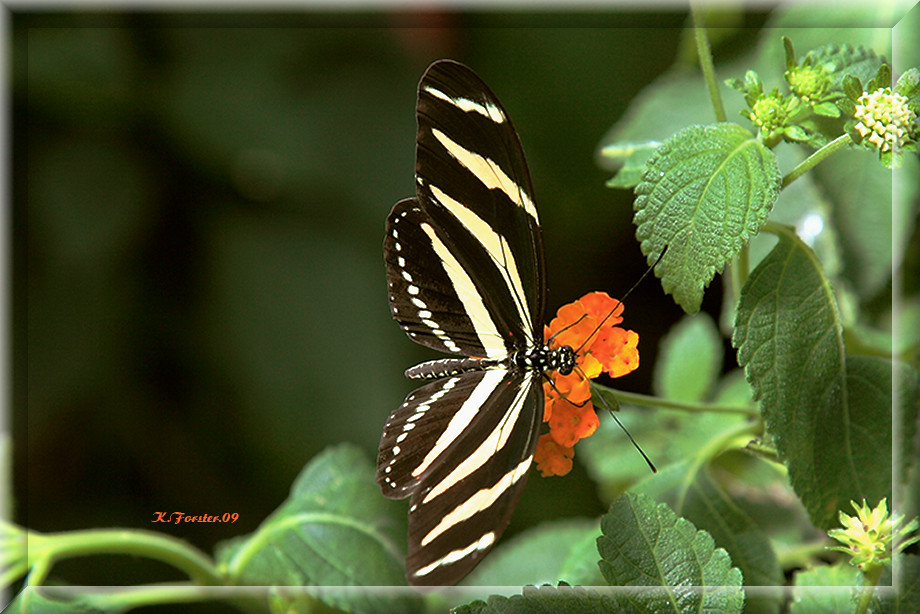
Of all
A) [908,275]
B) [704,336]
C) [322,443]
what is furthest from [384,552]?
[908,275]

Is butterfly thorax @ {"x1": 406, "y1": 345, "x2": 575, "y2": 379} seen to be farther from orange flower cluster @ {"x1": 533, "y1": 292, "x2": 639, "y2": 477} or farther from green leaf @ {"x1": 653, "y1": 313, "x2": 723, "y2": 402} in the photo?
green leaf @ {"x1": 653, "y1": 313, "x2": 723, "y2": 402}

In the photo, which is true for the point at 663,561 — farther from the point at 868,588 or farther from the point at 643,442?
the point at 643,442

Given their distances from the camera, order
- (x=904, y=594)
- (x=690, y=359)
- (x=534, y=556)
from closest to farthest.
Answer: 1. (x=904, y=594)
2. (x=534, y=556)
3. (x=690, y=359)

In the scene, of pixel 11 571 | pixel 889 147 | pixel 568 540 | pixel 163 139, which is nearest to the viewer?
pixel 889 147

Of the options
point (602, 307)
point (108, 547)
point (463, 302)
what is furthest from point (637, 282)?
point (108, 547)

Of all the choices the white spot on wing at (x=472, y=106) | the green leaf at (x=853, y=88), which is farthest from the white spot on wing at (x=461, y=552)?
the green leaf at (x=853, y=88)

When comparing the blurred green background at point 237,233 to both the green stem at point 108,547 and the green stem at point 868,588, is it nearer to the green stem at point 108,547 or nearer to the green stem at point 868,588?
the green stem at point 108,547

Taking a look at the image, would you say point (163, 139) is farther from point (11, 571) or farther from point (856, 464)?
point (856, 464)
